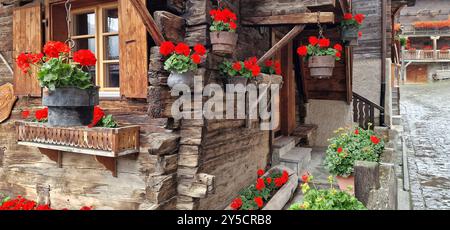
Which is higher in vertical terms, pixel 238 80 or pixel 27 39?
pixel 27 39

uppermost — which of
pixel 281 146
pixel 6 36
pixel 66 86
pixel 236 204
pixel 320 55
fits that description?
pixel 6 36

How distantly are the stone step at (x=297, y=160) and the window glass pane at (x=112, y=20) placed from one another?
13.0 feet

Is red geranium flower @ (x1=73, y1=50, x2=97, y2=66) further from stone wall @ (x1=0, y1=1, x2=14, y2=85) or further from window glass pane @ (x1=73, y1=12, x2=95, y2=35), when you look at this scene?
stone wall @ (x1=0, y1=1, x2=14, y2=85)

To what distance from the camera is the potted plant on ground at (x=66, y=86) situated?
2.67m

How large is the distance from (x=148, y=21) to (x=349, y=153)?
10.9 ft

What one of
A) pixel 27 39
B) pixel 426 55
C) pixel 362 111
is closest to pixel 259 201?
pixel 27 39

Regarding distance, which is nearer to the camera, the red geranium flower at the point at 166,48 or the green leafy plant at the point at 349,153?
the red geranium flower at the point at 166,48

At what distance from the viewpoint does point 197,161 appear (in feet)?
13.5

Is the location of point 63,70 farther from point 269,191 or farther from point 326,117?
point 326,117

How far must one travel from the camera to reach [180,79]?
3.83m

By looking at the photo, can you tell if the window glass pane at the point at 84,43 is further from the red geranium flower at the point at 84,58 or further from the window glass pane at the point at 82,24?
the red geranium flower at the point at 84,58

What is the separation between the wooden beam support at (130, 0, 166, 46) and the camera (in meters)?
3.67

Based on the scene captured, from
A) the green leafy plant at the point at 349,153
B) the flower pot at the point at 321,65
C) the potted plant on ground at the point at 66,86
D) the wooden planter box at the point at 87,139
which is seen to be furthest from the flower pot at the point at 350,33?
the potted plant on ground at the point at 66,86

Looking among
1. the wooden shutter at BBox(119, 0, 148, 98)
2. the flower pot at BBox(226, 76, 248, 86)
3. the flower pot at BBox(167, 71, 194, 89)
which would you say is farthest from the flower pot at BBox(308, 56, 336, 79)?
the wooden shutter at BBox(119, 0, 148, 98)
